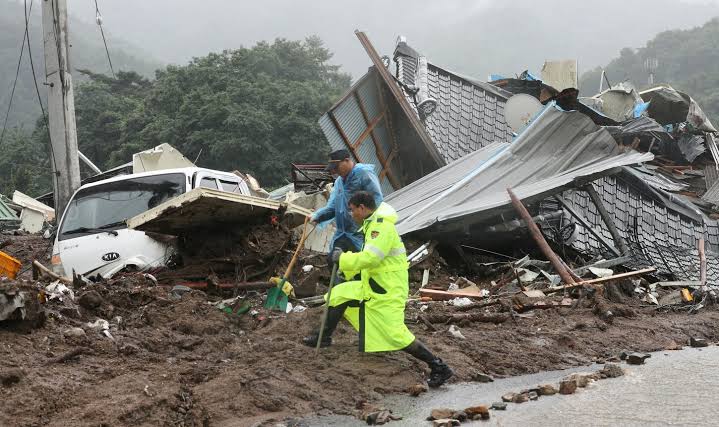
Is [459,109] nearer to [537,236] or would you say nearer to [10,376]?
[537,236]

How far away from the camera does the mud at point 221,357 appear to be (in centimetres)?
459

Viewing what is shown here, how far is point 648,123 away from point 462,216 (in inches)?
288

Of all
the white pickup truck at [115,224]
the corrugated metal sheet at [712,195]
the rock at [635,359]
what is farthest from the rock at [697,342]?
the corrugated metal sheet at [712,195]

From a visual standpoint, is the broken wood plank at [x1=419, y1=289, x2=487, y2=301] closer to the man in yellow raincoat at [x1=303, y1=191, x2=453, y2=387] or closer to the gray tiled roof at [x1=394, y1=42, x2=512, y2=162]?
the man in yellow raincoat at [x1=303, y1=191, x2=453, y2=387]

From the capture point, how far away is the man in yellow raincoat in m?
→ 5.43

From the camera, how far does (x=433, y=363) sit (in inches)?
216

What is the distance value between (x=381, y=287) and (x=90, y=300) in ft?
9.82

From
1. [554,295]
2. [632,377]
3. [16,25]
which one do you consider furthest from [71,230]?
[16,25]

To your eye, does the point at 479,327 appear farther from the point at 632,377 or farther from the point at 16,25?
the point at 16,25

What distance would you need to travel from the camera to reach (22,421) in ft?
13.7

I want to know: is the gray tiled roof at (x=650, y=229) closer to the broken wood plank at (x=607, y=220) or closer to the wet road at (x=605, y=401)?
the broken wood plank at (x=607, y=220)

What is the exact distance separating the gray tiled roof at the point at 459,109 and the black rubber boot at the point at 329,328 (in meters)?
10.8

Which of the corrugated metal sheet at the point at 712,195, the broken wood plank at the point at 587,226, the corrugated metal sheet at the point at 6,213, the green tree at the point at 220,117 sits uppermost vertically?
the green tree at the point at 220,117

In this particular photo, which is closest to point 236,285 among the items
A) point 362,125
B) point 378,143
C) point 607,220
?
point 607,220
